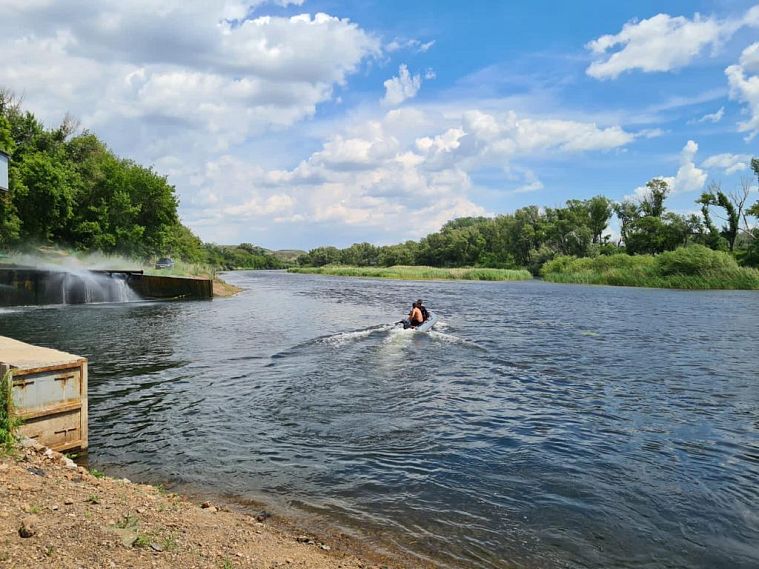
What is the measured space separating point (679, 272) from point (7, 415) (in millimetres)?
76695

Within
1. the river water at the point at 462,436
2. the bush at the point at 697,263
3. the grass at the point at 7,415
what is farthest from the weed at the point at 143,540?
the bush at the point at 697,263

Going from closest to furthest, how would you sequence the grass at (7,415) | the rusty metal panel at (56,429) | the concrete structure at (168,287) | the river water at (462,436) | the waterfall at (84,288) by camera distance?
the river water at (462,436)
the grass at (7,415)
the rusty metal panel at (56,429)
the waterfall at (84,288)
the concrete structure at (168,287)

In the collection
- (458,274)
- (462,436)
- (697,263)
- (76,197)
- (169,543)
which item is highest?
(76,197)

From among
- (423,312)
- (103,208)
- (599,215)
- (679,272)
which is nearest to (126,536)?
(423,312)

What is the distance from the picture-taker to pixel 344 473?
27.8 feet

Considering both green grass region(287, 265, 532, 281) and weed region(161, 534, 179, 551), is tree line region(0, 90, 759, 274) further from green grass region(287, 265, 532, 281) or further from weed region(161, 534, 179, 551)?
weed region(161, 534, 179, 551)

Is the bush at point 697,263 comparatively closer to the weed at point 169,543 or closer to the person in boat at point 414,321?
the person in boat at point 414,321

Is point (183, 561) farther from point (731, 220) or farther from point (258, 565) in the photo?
point (731, 220)

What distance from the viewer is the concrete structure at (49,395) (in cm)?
768

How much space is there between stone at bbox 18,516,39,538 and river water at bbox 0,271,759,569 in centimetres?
286

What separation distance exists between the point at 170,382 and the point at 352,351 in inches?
276

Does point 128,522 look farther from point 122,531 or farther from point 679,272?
point 679,272

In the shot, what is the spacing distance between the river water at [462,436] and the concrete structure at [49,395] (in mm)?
780

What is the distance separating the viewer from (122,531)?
504cm
